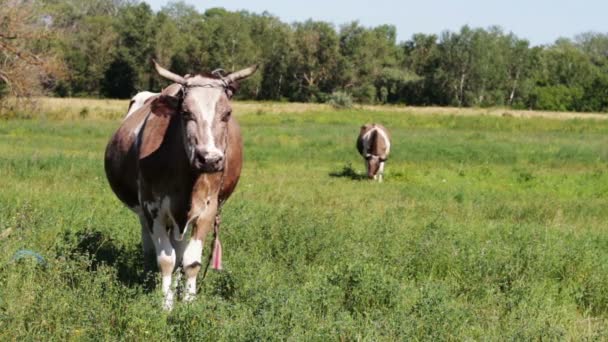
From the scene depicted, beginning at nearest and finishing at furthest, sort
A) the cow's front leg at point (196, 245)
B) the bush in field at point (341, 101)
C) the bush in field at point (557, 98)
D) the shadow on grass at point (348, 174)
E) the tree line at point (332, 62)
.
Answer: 1. the cow's front leg at point (196, 245)
2. the shadow on grass at point (348, 174)
3. the bush in field at point (341, 101)
4. the tree line at point (332, 62)
5. the bush in field at point (557, 98)

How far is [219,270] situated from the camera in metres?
7.97

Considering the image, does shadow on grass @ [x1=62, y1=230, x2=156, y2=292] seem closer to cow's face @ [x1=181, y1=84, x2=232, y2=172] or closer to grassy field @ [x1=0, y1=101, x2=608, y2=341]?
grassy field @ [x1=0, y1=101, x2=608, y2=341]

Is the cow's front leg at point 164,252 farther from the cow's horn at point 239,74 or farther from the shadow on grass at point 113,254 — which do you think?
the cow's horn at point 239,74

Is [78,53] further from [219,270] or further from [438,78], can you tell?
[219,270]

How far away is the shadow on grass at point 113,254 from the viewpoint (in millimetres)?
8172

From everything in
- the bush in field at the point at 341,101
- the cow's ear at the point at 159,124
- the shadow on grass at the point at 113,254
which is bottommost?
the bush in field at the point at 341,101

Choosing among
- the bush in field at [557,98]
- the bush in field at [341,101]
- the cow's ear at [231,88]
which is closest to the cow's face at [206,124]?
the cow's ear at [231,88]

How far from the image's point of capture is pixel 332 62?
91562mm

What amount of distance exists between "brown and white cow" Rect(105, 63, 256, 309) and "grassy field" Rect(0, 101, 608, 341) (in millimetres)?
446

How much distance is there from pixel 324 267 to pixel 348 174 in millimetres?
14509

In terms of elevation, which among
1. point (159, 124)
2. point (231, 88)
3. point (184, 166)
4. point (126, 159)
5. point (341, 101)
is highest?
point (231, 88)

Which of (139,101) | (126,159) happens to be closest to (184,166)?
(126,159)

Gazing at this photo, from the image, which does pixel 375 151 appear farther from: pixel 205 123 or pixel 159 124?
pixel 205 123

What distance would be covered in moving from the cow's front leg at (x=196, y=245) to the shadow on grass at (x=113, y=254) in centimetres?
66
